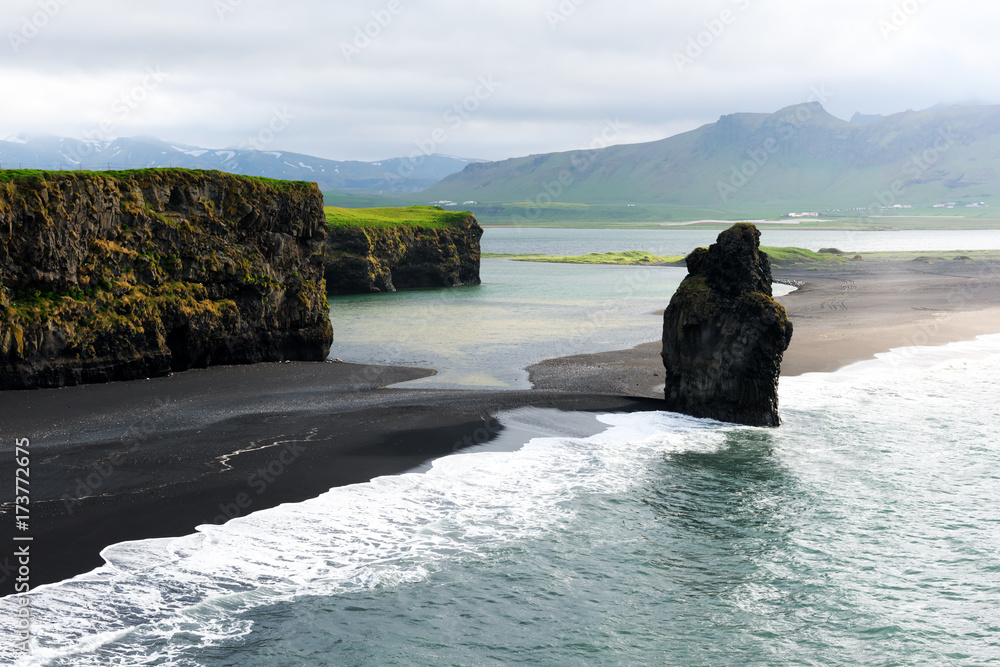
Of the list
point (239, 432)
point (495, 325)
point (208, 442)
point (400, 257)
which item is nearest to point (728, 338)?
point (239, 432)

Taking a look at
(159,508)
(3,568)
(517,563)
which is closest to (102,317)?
(159,508)

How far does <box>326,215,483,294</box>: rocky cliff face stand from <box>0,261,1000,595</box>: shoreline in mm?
38058

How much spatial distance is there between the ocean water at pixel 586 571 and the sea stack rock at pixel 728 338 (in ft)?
8.56

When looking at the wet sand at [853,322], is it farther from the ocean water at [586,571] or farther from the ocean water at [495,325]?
the ocean water at [586,571]

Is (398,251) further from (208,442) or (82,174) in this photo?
(208,442)

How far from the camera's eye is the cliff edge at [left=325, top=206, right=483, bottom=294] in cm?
7000

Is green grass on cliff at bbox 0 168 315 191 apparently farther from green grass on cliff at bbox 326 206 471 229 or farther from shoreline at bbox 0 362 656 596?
green grass on cliff at bbox 326 206 471 229

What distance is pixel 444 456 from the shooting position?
67.3ft

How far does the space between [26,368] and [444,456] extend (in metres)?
14.5

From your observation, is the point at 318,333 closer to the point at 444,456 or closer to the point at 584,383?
the point at 584,383

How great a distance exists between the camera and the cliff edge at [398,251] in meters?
70.0

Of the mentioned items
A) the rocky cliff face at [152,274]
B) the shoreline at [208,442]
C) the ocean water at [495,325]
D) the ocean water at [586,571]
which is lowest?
the ocean water at [586,571]

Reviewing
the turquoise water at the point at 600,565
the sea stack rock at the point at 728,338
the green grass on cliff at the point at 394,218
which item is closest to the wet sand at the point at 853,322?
the sea stack rock at the point at 728,338

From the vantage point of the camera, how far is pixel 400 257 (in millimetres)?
76500
